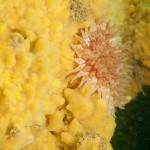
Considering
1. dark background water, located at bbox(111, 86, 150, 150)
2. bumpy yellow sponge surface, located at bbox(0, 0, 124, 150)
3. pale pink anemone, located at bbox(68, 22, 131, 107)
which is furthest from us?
dark background water, located at bbox(111, 86, 150, 150)

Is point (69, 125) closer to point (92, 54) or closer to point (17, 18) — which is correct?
point (92, 54)

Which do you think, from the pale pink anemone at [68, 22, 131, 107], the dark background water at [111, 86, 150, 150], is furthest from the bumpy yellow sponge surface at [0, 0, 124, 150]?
the dark background water at [111, 86, 150, 150]

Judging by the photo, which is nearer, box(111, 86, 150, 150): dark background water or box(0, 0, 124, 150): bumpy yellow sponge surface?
box(0, 0, 124, 150): bumpy yellow sponge surface

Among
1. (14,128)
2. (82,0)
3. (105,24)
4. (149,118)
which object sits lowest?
(149,118)

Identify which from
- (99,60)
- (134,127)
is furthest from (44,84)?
(134,127)

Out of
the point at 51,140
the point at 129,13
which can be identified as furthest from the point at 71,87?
the point at 129,13

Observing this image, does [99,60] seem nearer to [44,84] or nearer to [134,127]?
[44,84]

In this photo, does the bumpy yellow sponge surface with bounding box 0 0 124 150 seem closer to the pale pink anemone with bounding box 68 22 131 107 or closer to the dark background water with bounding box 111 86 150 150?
the pale pink anemone with bounding box 68 22 131 107
